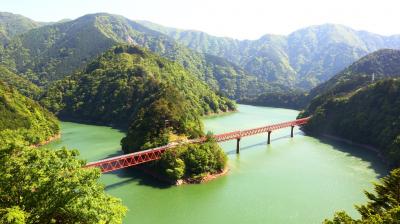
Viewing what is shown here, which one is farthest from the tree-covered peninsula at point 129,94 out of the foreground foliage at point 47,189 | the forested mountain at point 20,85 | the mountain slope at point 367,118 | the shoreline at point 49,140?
the foreground foliage at point 47,189

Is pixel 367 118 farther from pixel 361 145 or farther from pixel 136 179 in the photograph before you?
pixel 136 179

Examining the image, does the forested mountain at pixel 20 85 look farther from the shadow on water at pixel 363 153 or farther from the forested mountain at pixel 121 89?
the shadow on water at pixel 363 153

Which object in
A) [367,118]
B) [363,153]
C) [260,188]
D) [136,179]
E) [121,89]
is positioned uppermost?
[121,89]

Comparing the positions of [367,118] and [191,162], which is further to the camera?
[367,118]

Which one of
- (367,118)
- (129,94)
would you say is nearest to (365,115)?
(367,118)

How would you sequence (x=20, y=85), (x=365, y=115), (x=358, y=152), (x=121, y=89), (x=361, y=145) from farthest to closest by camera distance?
(x=20, y=85)
(x=121, y=89)
(x=365, y=115)
(x=361, y=145)
(x=358, y=152)

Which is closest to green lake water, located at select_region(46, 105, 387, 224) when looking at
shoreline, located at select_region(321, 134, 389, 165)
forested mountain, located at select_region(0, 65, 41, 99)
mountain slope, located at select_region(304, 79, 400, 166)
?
shoreline, located at select_region(321, 134, 389, 165)
